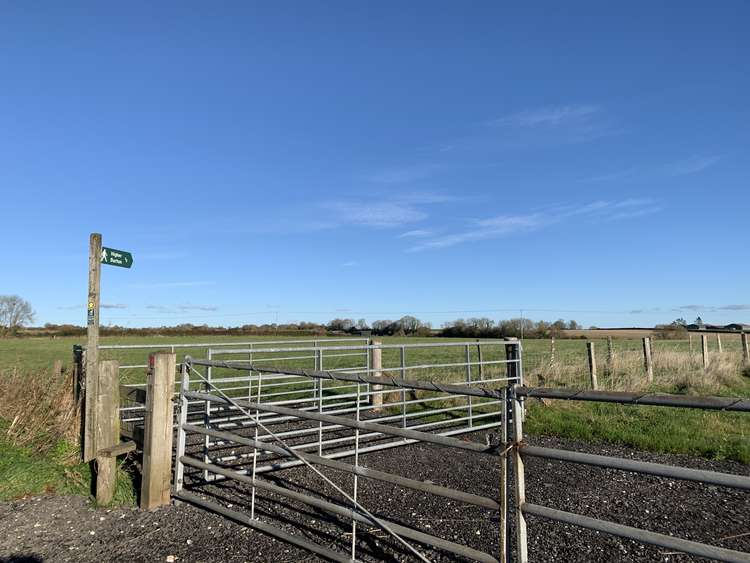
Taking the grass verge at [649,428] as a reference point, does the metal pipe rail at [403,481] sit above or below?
above

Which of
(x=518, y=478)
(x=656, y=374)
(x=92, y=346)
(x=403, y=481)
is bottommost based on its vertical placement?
(x=656, y=374)

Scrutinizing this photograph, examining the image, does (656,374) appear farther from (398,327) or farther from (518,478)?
(398,327)

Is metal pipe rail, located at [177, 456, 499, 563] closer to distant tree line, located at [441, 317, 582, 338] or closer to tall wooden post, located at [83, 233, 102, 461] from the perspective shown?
tall wooden post, located at [83, 233, 102, 461]

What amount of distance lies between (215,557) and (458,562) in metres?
1.74

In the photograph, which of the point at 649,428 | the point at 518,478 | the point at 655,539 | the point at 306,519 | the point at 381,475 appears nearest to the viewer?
the point at 655,539

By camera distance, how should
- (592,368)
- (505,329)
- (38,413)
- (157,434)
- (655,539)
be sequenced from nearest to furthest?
(655,539) → (157,434) → (38,413) → (592,368) → (505,329)

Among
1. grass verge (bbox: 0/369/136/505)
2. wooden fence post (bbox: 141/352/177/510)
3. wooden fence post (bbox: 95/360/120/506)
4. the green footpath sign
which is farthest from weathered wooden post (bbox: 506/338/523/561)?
the green footpath sign

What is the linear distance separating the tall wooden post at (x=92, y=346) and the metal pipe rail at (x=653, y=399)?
4.67m

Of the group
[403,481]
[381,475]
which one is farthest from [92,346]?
[403,481]

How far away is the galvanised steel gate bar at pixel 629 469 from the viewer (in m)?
2.28

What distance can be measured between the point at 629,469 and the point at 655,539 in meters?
0.31

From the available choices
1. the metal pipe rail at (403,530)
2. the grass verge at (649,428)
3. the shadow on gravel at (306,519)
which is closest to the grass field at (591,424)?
the grass verge at (649,428)

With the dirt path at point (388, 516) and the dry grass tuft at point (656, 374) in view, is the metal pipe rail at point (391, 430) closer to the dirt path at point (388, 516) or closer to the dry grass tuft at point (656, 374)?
the dirt path at point (388, 516)

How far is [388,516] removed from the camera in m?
4.73
